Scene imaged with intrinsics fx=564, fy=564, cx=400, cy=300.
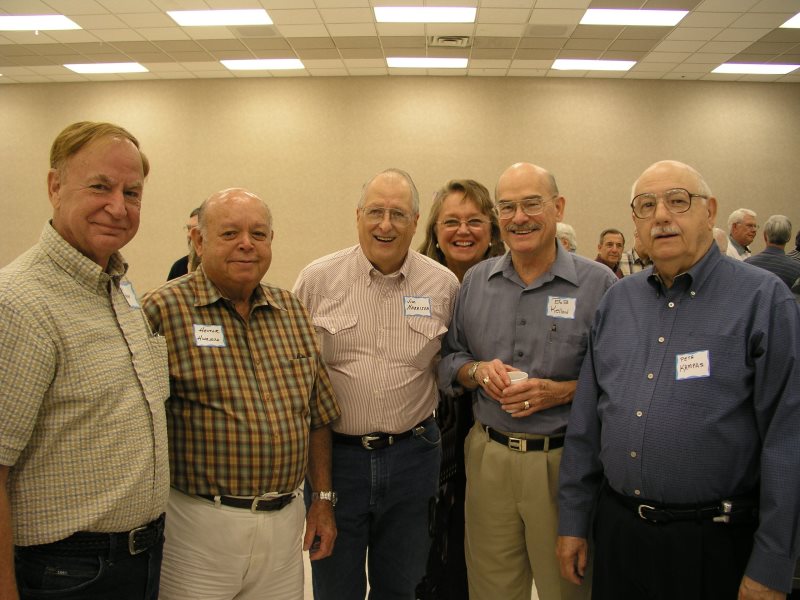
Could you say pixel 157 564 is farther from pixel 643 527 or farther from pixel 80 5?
pixel 80 5

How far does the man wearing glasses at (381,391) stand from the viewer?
2.10 metres

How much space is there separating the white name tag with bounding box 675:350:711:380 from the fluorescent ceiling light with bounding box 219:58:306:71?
7715mm

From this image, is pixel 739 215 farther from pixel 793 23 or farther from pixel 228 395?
pixel 228 395

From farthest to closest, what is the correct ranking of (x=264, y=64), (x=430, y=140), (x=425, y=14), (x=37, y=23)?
(x=430, y=140) → (x=264, y=64) → (x=37, y=23) → (x=425, y=14)

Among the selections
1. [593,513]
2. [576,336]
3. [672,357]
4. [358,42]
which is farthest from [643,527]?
[358,42]

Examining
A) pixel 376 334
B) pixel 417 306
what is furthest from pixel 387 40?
pixel 376 334

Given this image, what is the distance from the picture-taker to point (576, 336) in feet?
6.57

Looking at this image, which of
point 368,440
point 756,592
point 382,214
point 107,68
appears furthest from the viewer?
point 107,68

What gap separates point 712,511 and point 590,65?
26.1 feet

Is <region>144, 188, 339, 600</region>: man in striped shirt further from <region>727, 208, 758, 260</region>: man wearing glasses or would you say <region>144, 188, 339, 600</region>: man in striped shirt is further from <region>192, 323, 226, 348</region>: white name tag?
<region>727, 208, 758, 260</region>: man wearing glasses

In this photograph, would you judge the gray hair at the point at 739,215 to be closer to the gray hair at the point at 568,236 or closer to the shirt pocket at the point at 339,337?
the gray hair at the point at 568,236

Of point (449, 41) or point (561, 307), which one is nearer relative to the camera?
point (561, 307)

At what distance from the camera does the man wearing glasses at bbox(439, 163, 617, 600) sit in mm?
1958

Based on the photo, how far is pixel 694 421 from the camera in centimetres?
156
